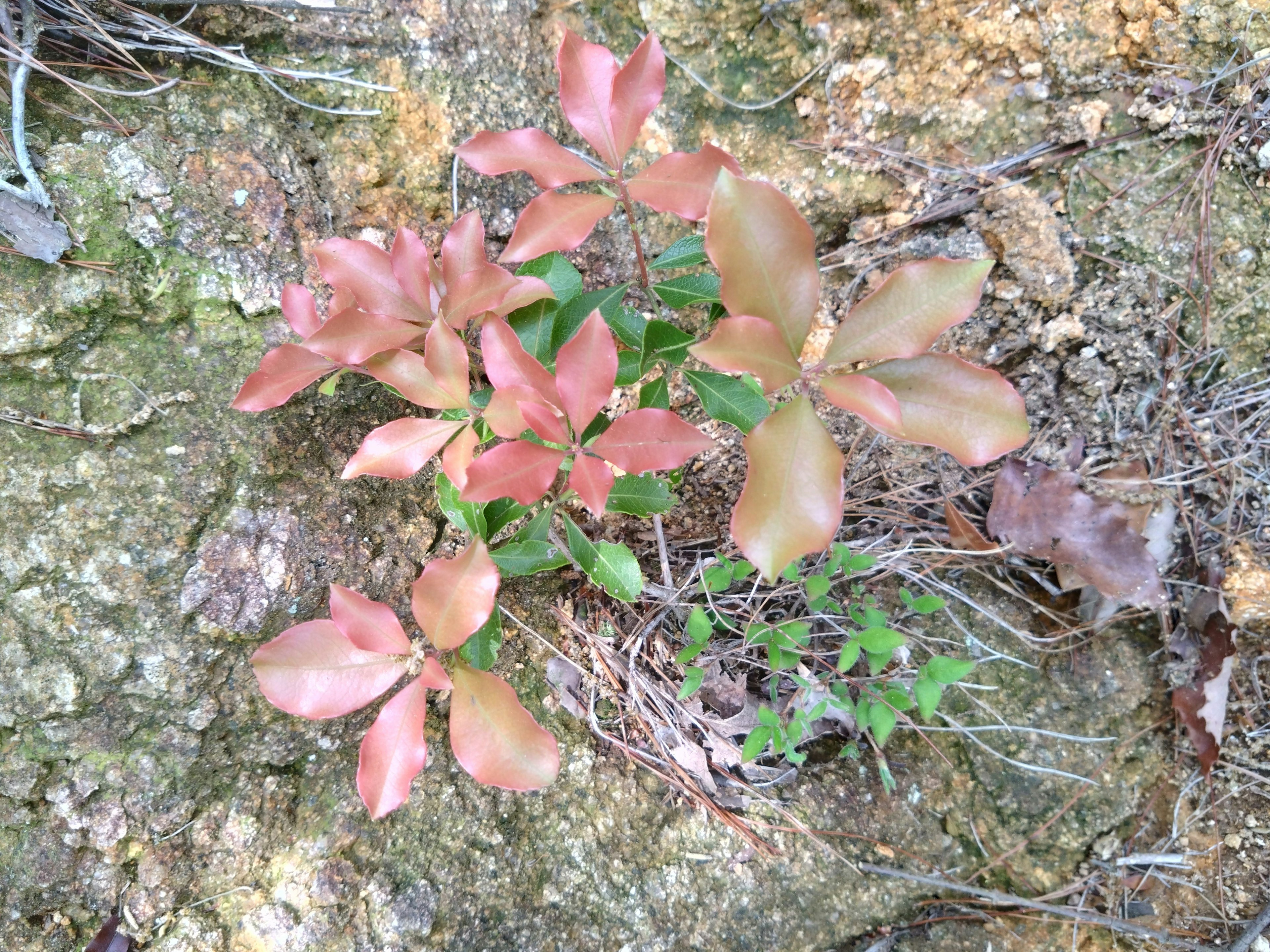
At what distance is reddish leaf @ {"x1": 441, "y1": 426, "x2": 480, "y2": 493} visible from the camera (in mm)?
1014

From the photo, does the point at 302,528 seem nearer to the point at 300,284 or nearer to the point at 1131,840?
the point at 300,284

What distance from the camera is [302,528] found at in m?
1.33

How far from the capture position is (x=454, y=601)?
95cm

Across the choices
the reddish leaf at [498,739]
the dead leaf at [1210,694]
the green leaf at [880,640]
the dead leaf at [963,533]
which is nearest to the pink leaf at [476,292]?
the reddish leaf at [498,739]

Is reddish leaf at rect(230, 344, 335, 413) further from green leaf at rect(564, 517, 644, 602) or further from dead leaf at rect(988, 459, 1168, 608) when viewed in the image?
dead leaf at rect(988, 459, 1168, 608)

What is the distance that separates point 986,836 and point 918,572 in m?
0.61

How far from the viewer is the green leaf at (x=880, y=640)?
1.20m

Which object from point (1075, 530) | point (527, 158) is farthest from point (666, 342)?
point (1075, 530)

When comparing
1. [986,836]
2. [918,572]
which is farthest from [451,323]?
[986,836]

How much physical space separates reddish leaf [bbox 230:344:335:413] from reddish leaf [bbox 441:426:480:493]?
0.28 meters

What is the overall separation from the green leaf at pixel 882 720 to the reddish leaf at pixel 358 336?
3.50 feet

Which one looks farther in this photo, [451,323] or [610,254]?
[610,254]

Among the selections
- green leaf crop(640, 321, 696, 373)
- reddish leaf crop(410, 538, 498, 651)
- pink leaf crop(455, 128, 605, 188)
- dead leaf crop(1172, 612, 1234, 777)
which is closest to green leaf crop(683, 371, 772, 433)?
green leaf crop(640, 321, 696, 373)

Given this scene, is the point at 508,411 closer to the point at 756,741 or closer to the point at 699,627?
the point at 699,627
